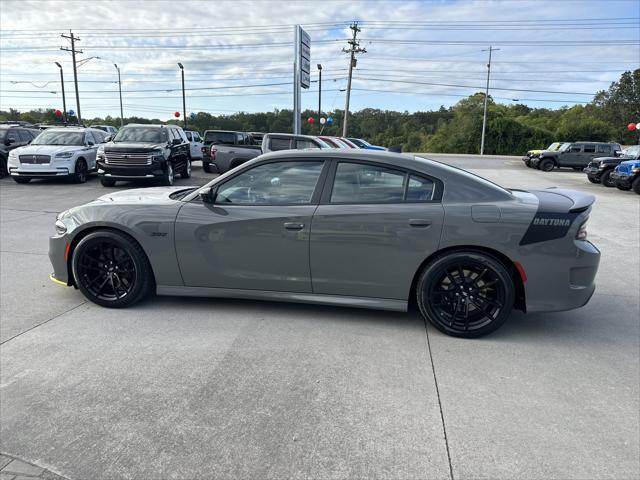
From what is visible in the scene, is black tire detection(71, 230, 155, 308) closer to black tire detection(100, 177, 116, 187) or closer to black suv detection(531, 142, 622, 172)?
black tire detection(100, 177, 116, 187)

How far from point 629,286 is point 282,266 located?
13.9 feet

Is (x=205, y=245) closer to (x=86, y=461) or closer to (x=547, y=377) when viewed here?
(x=86, y=461)

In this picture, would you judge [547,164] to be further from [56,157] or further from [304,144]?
[56,157]

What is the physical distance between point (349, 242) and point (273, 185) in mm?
868

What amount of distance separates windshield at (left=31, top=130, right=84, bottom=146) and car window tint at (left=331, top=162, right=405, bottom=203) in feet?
47.3

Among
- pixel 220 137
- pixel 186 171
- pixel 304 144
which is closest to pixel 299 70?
pixel 220 137

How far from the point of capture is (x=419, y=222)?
3.72 metres

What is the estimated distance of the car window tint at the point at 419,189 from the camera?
3.83m

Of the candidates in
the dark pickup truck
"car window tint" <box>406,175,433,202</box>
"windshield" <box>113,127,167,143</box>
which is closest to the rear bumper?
"car window tint" <box>406,175,433,202</box>

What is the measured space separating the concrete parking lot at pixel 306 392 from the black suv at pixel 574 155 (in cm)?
2861

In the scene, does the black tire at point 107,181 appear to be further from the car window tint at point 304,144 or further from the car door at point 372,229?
the car door at point 372,229

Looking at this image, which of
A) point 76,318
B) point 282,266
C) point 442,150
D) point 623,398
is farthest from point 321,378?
point 442,150

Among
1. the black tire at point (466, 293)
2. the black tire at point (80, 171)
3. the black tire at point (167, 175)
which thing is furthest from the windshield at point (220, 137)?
the black tire at point (466, 293)

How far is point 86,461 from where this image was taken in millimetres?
2309
